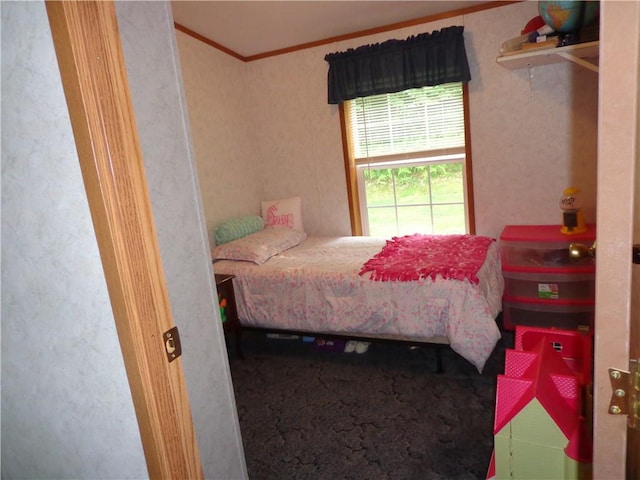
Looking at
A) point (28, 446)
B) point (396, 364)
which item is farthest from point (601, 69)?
point (396, 364)

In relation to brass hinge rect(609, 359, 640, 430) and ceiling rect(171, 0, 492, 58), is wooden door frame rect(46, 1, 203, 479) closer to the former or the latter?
brass hinge rect(609, 359, 640, 430)

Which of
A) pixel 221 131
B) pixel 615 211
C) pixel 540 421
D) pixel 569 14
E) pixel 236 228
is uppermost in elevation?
pixel 569 14

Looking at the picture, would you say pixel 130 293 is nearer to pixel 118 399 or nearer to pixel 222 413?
pixel 118 399

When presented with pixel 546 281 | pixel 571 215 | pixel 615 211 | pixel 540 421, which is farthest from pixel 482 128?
pixel 615 211

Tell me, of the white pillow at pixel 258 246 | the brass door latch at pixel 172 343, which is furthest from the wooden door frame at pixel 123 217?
the white pillow at pixel 258 246

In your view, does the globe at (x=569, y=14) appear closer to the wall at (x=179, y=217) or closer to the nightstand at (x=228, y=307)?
the wall at (x=179, y=217)

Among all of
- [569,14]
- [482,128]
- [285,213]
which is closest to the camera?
[569,14]

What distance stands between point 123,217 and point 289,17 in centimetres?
291

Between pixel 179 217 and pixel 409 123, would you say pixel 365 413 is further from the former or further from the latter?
pixel 409 123

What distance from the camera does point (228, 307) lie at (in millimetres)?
2938

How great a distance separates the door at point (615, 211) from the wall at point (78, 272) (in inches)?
33.6

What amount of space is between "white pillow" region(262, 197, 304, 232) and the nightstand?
3.97 feet

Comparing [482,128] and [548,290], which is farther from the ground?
[482,128]

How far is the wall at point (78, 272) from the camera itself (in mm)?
895
